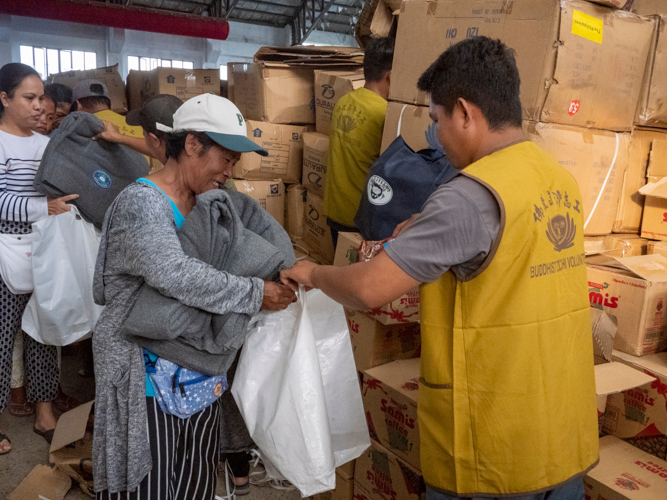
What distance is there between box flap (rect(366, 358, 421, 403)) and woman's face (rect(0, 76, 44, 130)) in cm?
169

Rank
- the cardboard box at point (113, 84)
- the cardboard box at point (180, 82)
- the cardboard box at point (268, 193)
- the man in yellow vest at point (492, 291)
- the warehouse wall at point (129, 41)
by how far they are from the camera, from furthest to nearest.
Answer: the warehouse wall at point (129, 41)
the cardboard box at point (113, 84)
the cardboard box at point (180, 82)
the cardboard box at point (268, 193)
the man in yellow vest at point (492, 291)

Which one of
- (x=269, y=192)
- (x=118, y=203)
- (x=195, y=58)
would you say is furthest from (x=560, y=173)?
(x=195, y=58)

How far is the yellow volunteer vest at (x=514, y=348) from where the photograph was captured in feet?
3.17

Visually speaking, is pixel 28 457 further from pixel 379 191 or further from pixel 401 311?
pixel 379 191

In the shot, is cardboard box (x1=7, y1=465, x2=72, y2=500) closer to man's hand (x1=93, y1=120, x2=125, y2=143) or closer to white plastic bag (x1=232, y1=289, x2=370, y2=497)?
white plastic bag (x1=232, y1=289, x2=370, y2=497)

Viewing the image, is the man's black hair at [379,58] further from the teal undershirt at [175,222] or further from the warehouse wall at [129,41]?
the warehouse wall at [129,41]

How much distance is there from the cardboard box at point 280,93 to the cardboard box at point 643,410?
233 centimetres

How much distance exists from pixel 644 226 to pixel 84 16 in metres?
8.28

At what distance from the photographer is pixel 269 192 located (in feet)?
10.7

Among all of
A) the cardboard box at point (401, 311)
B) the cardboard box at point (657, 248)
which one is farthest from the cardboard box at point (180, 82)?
the cardboard box at point (657, 248)

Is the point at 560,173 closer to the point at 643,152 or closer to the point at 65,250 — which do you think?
the point at 643,152

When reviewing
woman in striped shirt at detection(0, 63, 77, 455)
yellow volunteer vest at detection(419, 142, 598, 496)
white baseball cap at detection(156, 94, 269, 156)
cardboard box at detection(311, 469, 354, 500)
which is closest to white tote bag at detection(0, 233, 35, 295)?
woman in striped shirt at detection(0, 63, 77, 455)

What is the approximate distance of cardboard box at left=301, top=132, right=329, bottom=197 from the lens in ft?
9.95

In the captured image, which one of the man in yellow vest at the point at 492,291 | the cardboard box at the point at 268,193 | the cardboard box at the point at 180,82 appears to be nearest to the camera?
the man in yellow vest at the point at 492,291
